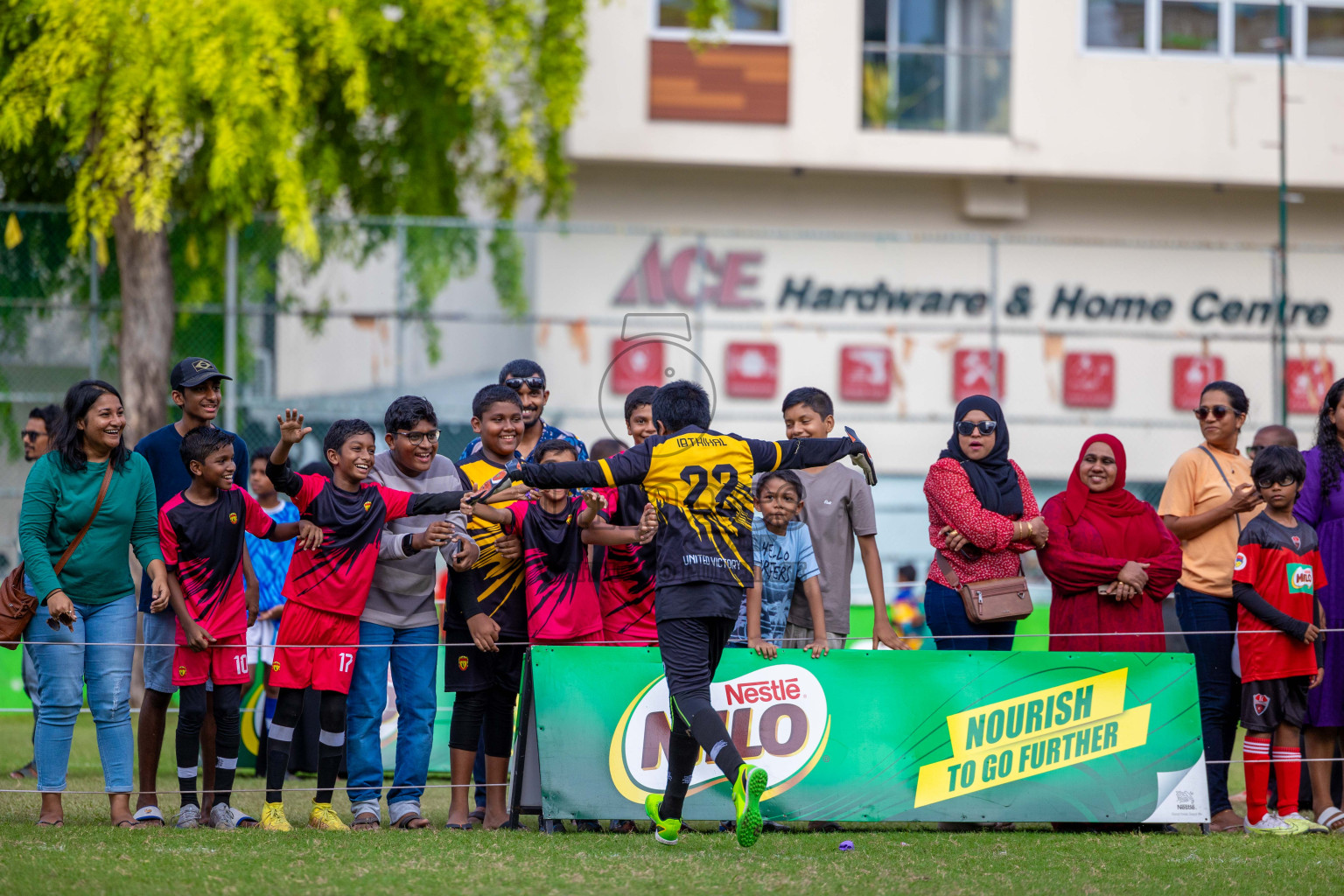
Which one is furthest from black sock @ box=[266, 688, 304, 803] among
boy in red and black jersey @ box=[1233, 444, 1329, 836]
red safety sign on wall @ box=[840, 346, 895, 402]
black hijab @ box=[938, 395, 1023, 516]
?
red safety sign on wall @ box=[840, 346, 895, 402]

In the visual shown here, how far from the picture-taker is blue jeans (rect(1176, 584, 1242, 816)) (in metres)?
6.91

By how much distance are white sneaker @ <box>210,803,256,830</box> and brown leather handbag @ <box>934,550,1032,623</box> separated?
3487mm

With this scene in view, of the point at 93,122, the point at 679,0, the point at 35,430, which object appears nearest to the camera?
the point at 35,430

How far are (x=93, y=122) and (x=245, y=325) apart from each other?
92.3 inches

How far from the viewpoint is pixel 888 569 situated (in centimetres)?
1594

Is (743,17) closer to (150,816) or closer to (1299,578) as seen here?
(1299,578)

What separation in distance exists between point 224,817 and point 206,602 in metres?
0.95

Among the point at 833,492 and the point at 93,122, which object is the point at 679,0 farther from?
the point at 833,492

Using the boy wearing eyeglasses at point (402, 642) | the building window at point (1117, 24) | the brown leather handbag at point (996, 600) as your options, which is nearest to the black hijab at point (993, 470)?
the brown leather handbag at point (996, 600)

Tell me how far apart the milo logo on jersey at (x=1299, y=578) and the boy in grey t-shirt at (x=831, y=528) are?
185cm

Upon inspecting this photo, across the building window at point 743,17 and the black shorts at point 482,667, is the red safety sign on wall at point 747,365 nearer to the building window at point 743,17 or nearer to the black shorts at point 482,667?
the building window at point 743,17

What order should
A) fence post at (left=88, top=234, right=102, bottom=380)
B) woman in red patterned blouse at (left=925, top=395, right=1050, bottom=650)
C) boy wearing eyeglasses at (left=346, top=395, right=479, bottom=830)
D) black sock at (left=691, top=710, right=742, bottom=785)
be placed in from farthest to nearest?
fence post at (left=88, top=234, right=102, bottom=380)
woman in red patterned blouse at (left=925, top=395, right=1050, bottom=650)
boy wearing eyeglasses at (left=346, top=395, right=479, bottom=830)
black sock at (left=691, top=710, right=742, bottom=785)

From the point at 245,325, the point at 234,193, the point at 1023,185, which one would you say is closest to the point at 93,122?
the point at 234,193

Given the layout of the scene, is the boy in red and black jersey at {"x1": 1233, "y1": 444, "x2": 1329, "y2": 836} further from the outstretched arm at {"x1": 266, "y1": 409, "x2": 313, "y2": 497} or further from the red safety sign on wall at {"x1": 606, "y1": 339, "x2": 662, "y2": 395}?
the red safety sign on wall at {"x1": 606, "y1": 339, "x2": 662, "y2": 395}
